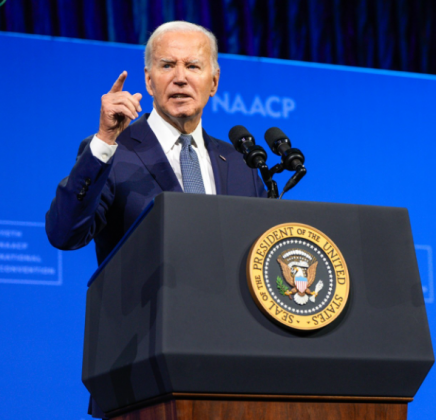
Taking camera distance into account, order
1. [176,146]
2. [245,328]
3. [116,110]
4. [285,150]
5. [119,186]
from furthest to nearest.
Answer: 1. [176,146]
2. [119,186]
3. [285,150]
4. [116,110]
5. [245,328]

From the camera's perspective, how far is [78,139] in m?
3.06

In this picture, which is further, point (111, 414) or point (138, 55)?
point (138, 55)

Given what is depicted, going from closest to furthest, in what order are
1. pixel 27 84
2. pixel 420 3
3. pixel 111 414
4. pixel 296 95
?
pixel 111 414
pixel 27 84
pixel 296 95
pixel 420 3

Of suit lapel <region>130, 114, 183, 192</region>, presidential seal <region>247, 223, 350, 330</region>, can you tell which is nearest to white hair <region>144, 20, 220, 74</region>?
suit lapel <region>130, 114, 183, 192</region>

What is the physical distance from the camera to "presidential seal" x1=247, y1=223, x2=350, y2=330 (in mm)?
1124

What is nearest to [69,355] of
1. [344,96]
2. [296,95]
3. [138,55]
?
[138,55]

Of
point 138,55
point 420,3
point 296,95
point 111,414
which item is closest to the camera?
point 111,414

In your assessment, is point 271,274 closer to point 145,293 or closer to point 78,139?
point 145,293

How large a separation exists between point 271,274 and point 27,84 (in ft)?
7.30

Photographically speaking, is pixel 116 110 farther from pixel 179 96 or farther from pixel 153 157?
pixel 179 96

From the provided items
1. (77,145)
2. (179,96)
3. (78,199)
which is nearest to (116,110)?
(78,199)

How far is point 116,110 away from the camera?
141 centimetres

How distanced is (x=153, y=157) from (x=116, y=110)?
0.38 meters

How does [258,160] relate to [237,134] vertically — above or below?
below
